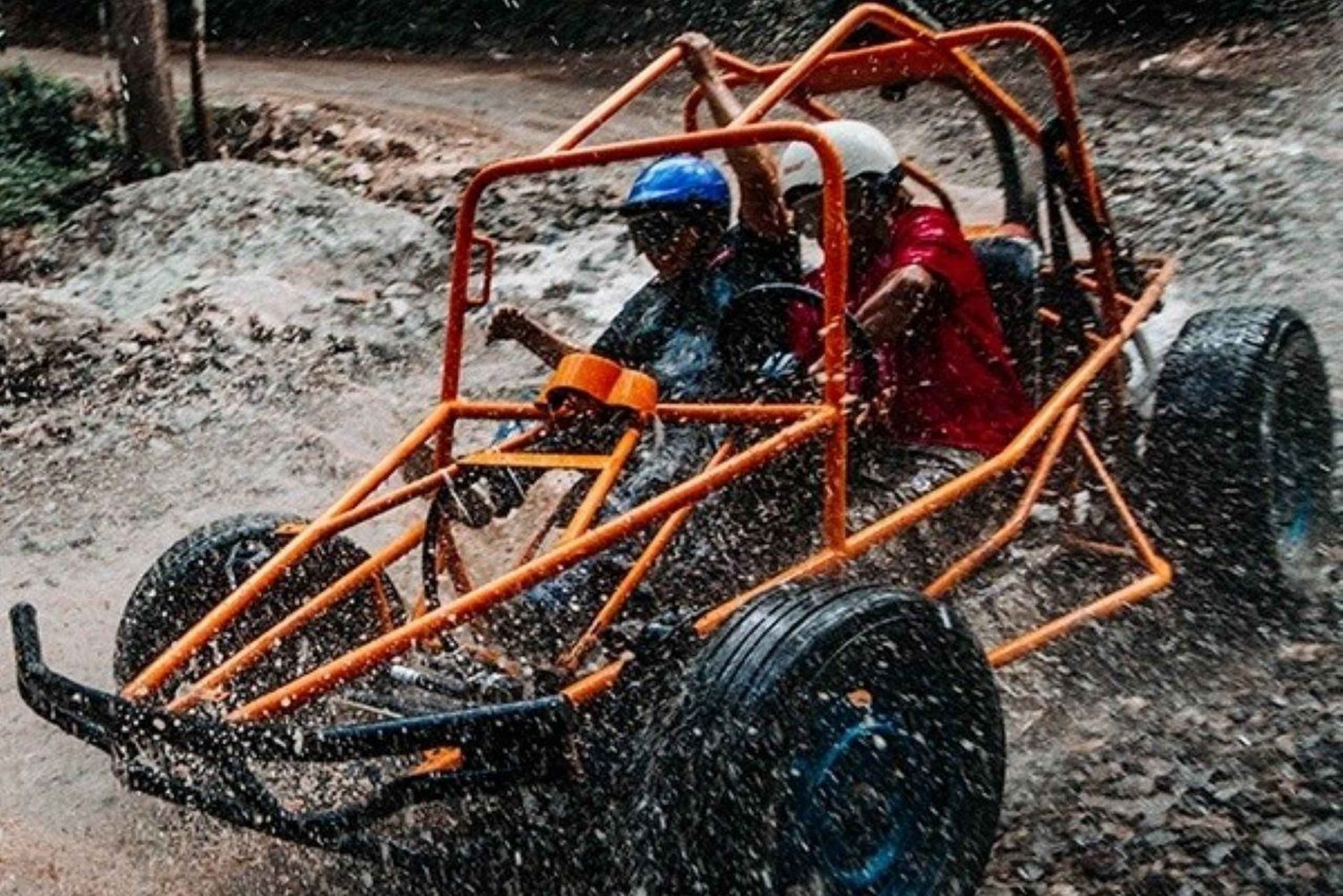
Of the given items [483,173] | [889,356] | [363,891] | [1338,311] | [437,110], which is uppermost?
[483,173]

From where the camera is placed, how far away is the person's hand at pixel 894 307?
4113 mm

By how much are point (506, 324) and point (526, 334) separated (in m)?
0.07

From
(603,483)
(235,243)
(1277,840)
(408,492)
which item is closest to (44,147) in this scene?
(235,243)

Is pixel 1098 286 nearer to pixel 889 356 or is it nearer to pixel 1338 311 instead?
pixel 889 356

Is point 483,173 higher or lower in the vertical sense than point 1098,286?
higher

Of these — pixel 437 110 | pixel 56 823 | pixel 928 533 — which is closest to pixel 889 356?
pixel 928 533

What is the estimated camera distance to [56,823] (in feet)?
13.8

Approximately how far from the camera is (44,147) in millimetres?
12617

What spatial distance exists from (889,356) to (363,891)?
75.0 inches

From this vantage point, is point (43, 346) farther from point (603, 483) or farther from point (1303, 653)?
point (1303, 653)

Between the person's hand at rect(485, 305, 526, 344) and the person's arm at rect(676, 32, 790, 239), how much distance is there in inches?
27.2

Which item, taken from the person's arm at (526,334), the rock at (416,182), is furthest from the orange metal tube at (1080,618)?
the rock at (416,182)

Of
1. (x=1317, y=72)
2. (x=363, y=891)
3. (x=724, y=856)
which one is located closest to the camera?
(x=724, y=856)

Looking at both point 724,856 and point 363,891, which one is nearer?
point 724,856
